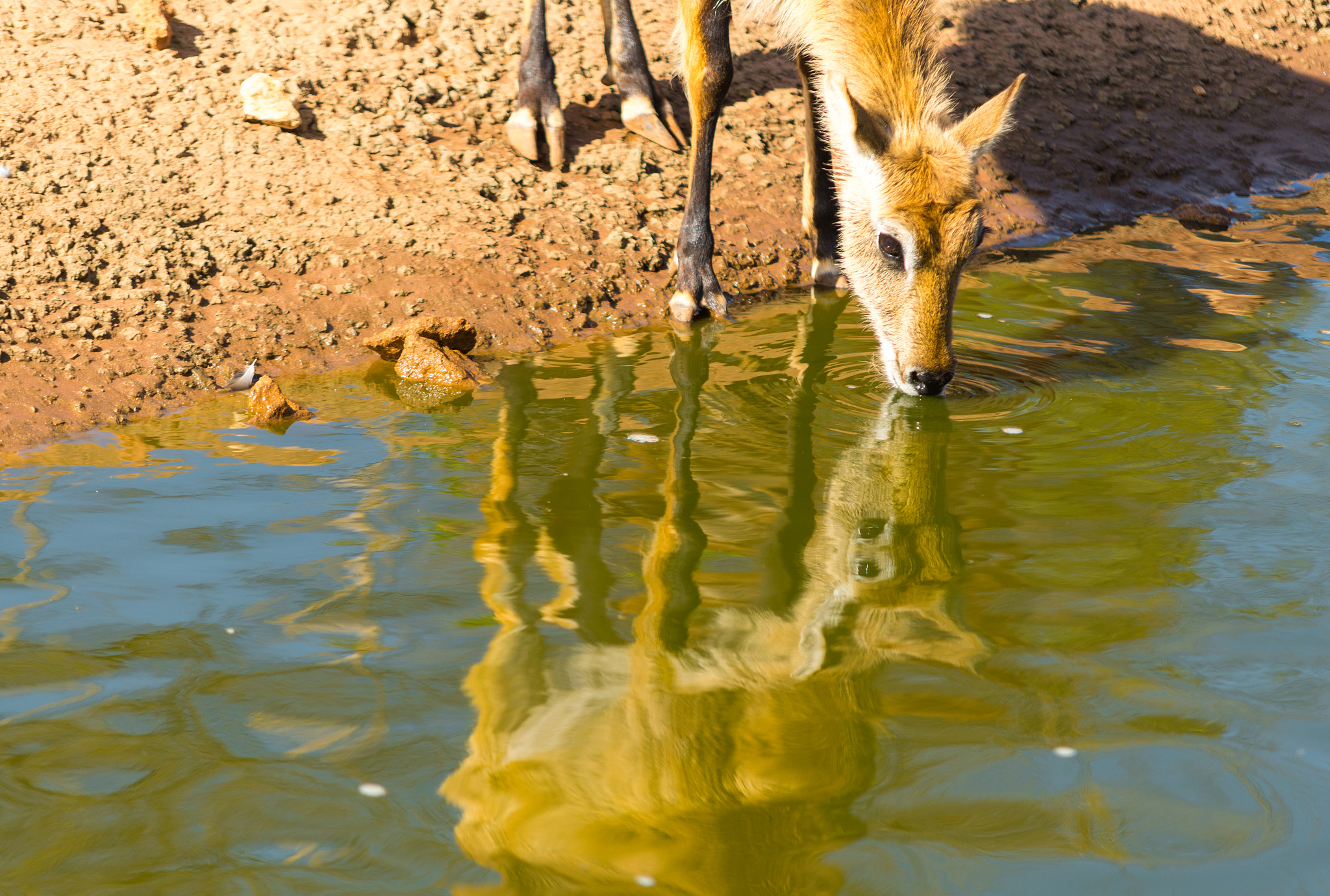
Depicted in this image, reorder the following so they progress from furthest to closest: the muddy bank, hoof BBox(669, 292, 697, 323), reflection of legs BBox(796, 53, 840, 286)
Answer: reflection of legs BBox(796, 53, 840, 286) < hoof BBox(669, 292, 697, 323) < the muddy bank

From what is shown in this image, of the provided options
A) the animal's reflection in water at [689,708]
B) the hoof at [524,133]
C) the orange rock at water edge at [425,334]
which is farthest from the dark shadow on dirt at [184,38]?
the animal's reflection in water at [689,708]

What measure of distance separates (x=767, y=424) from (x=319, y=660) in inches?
89.6

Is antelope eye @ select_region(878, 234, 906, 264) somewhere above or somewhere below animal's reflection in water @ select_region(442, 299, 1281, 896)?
above

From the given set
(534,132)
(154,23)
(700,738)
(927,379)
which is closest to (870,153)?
(927,379)

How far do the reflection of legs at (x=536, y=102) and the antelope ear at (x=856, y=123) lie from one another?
235cm

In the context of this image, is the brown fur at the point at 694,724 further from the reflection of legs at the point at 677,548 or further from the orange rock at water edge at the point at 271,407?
the orange rock at water edge at the point at 271,407

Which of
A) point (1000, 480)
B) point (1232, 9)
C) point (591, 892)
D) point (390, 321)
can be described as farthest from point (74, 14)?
point (1232, 9)

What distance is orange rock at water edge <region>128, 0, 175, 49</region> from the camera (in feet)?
22.4

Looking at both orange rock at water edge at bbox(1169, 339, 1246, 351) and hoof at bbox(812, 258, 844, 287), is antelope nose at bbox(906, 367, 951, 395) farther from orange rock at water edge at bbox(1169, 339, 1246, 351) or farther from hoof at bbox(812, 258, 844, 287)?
hoof at bbox(812, 258, 844, 287)

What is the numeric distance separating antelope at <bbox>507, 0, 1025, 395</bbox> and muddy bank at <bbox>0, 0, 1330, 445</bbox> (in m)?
0.34

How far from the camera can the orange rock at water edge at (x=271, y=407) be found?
179 inches

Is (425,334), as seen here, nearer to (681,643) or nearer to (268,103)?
(268,103)

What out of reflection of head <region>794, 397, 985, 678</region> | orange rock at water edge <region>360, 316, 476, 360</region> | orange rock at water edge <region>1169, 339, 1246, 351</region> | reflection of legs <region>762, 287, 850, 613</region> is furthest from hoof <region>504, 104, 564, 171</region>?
orange rock at water edge <region>1169, 339, 1246, 351</region>

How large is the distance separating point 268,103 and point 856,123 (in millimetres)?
3604
